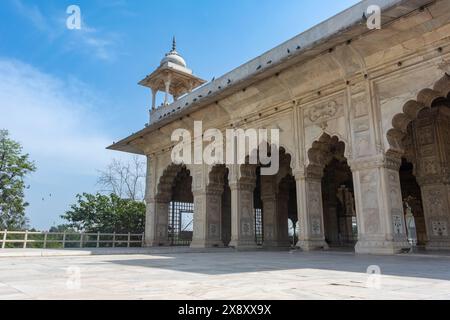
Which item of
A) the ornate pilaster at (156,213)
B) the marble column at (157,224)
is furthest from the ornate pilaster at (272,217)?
the marble column at (157,224)

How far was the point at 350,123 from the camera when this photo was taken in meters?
9.98

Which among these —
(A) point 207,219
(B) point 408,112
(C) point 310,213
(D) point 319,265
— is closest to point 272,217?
(A) point 207,219

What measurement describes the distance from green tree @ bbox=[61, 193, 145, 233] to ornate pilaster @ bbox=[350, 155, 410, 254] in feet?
54.1

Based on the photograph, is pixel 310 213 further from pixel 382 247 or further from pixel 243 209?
pixel 243 209

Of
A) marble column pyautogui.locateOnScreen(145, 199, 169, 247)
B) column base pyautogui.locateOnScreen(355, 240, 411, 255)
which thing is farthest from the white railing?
column base pyautogui.locateOnScreen(355, 240, 411, 255)

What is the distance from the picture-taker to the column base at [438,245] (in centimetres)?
1055

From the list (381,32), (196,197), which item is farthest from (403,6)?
(196,197)

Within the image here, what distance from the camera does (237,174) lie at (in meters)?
13.3

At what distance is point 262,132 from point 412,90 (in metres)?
5.07

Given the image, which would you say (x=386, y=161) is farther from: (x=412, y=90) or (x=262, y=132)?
(x=262, y=132)

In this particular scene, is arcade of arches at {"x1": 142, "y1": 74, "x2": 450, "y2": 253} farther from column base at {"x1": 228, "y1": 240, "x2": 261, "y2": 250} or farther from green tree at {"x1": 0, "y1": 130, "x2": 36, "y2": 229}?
green tree at {"x1": 0, "y1": 130, "x2": 36, "y2": 229}

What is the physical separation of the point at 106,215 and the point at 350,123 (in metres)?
17.4

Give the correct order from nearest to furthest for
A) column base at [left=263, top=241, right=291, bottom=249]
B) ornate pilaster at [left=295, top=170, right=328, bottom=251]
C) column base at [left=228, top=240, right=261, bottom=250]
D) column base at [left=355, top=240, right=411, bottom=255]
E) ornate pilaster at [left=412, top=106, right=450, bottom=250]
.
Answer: column base at [left=355, top=240, right=411, bottom=255] → ornate pilaster at [left=295, top=170, right=328, bottom=251] → ornate pilaster at [left=412, top=106, right=450, bottom=250] → column base at [left=228, top=240, right=261, bottom=250] → column base at [left=263, top=241, right=291, bottom=249]

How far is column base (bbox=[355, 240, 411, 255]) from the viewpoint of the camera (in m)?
8.48
